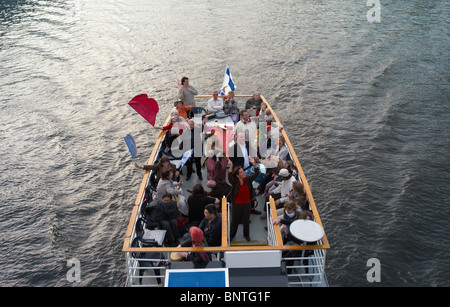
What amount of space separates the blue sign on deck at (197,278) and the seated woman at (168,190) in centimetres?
292

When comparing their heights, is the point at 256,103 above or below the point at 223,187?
above

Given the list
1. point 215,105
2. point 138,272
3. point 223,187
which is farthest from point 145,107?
point 138,272

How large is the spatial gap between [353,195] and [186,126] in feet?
25.4

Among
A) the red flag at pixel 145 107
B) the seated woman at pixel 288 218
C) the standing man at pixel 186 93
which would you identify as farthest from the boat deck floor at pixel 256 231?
the standing man at pixel 186 93

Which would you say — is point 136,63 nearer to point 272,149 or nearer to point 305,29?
point 305,29

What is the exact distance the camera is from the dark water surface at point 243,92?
14719 millimetres

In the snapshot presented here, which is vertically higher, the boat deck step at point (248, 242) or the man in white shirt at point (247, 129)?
the man in white shirt at point (247, 129)

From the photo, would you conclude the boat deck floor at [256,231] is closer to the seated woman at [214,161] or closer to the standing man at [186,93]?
the seated woman at [214,161]

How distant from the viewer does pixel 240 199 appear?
1016cm

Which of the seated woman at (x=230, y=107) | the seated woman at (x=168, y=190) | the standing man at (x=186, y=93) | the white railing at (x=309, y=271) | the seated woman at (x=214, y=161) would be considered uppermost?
the standing man at (x=186, y=93)

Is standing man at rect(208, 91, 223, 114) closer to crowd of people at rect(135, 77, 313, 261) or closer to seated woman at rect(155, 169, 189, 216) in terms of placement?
crowd of people at rect(135, 77, 313, 261)

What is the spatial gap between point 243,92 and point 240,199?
693 inches

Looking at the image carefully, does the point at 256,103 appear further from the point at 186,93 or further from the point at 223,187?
the point at 223,187

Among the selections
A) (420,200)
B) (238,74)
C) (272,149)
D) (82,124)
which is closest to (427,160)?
(420,200)
